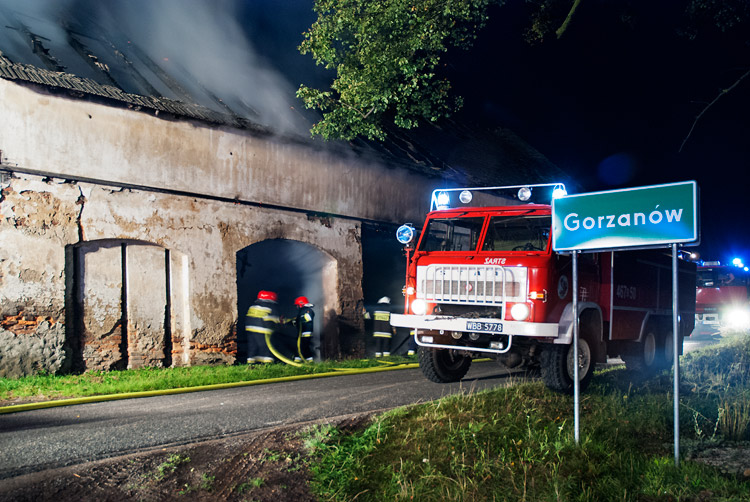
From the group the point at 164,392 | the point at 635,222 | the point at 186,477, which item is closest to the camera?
the point at 186,477

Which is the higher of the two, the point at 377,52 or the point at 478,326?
the point at 377,52

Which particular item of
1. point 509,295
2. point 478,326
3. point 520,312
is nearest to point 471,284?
point 509,295

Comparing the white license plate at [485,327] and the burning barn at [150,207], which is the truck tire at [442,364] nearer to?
the white license plate at [485,327]

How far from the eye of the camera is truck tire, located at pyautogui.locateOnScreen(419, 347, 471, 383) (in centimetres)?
895

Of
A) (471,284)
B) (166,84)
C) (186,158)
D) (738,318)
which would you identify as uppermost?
(166,84)

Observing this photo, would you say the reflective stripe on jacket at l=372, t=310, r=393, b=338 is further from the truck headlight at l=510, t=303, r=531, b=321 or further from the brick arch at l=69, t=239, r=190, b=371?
the truck headlight at l=510, t=303, r=531, b=321

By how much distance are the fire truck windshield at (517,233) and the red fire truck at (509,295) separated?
0.01 m

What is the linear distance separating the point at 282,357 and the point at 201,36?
28.3 feet

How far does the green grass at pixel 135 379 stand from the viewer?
8.23m

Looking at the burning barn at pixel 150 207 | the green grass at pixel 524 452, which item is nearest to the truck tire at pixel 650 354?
the green grass at pixel 524 452

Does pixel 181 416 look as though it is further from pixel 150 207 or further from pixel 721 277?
pixel 721 277

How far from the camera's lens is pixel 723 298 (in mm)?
21344

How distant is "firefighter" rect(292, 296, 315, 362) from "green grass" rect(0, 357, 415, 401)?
0.83 m

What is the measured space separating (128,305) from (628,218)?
8.74 metres
